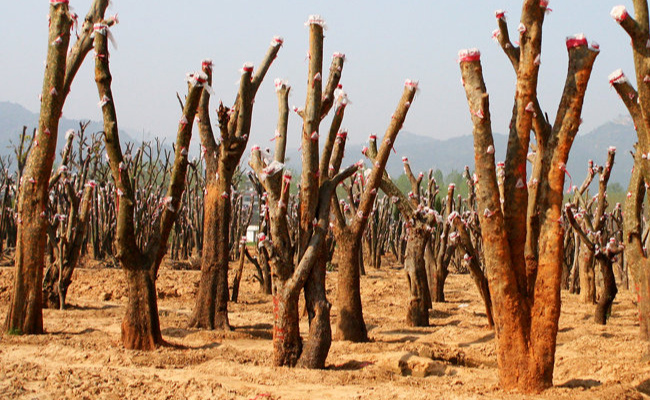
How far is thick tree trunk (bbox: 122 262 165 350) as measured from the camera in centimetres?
635

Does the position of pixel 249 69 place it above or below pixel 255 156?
above

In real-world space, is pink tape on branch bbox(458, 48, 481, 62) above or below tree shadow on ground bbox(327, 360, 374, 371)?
above

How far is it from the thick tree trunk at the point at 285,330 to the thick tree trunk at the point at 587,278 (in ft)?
21.4

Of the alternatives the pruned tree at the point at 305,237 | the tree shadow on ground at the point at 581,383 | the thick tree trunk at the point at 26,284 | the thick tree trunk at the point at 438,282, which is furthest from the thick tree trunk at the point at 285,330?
the thick tree trunk at the point at 438,282

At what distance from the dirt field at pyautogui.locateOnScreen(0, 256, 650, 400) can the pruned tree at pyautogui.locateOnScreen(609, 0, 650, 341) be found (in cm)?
57

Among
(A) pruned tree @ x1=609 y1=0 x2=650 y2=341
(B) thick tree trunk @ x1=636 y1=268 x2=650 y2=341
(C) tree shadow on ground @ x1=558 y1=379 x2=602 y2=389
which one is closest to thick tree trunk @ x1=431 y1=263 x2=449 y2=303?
(A) pruned tree @ x1=609 y1=0 x2=650 y2=341

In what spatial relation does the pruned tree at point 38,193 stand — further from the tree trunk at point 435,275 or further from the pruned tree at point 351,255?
the tree trunk at point 435,275

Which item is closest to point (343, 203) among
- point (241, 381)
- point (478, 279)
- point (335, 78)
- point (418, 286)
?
point (418, 286)

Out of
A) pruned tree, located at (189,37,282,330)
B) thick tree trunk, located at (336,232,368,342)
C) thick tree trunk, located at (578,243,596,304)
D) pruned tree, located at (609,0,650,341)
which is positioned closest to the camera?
pruned tree, located at (609,0,650,341)

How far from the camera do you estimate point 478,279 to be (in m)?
7.78

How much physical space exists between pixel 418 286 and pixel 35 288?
4.35 m

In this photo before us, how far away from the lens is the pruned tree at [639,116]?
509 cm

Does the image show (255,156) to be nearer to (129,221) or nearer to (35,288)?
(129,221)

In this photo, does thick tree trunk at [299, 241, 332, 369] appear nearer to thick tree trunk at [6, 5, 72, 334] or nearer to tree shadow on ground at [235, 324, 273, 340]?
tree shadow on ground at [235, 324, 273, 340]
